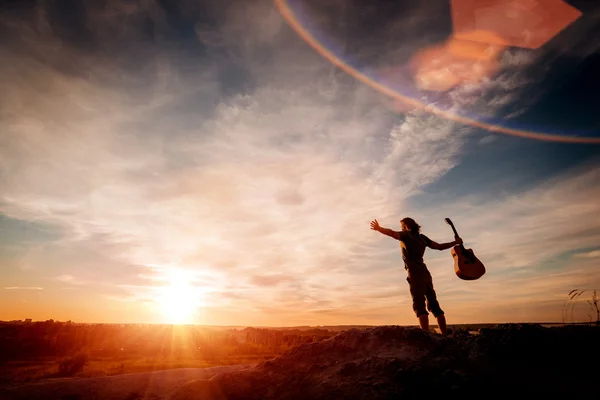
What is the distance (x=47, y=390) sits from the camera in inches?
227

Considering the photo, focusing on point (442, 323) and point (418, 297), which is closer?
point (442, 323)

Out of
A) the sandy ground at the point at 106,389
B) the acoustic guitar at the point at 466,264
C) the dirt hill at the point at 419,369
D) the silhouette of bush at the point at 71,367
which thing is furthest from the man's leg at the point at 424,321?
the silhouette of bush at the point at 71,367

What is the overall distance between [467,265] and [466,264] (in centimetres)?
3

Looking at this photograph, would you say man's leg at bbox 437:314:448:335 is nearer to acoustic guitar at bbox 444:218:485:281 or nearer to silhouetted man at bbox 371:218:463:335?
silhouetted man at bbox 371:218:463:335

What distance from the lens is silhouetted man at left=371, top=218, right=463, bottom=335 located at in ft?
20.8

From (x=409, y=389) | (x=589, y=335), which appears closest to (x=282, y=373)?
(x=409, y=389)

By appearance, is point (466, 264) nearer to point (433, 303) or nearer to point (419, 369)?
point (433, 303)

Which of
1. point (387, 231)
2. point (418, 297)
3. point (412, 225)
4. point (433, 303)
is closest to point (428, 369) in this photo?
point (418, 297)

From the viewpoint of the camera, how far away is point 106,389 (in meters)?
5.80

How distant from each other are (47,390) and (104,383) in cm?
96

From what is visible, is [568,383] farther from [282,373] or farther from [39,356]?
[39,356]

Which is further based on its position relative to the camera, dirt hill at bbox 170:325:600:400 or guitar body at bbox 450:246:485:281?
guitar body at bbox 450:246:485:281

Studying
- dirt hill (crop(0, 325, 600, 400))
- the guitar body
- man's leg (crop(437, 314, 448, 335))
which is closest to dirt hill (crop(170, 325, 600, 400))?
dirt hill (crop(0, 325, 600, 400))

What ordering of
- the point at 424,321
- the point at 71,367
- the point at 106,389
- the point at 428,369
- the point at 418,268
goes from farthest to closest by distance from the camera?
the point at 71,367
the point at 418,268
the point at 424,321
the point at 106,389
the point at 428,369
